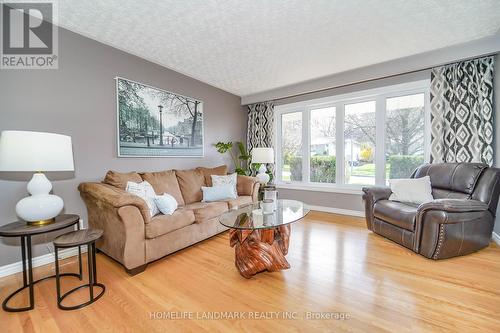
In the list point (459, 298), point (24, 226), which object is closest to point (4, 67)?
point (24, 226)

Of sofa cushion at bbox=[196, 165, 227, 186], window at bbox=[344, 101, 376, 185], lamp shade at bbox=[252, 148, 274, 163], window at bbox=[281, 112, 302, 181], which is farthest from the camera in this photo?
window at bbox=[281, 112, 302, 181]

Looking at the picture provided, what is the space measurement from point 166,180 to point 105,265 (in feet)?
3.90

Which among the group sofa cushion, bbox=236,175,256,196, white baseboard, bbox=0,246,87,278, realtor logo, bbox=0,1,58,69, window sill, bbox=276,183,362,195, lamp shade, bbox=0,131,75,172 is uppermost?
realtor logo, bbox=0,1,58,69

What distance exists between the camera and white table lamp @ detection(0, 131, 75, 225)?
1.48 m

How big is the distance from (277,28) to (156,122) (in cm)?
209

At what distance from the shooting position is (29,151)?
1509 millimetres

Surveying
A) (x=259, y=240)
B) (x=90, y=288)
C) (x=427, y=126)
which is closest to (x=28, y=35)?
(x=90, y=288)

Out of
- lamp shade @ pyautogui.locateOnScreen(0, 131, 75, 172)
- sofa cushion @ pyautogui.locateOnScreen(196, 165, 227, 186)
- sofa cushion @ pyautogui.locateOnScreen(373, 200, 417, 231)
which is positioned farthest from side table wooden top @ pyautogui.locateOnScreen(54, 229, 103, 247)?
sofa cushion @ pyautogui.locateOnScreen(373, 200, 417, 231)

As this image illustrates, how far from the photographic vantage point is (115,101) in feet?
8.82

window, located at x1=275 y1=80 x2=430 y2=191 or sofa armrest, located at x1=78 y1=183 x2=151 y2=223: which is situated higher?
window, located at x1=275 y1=80 x2=430 y2=191

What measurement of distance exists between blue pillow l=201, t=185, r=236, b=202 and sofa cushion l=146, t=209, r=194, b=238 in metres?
0.66

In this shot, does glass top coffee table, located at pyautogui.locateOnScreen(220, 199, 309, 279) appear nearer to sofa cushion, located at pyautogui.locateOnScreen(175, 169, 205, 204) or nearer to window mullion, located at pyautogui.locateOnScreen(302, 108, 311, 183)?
sofa cushion, located at pyautogui.locateOnScreen(175, 169, 205, 204)

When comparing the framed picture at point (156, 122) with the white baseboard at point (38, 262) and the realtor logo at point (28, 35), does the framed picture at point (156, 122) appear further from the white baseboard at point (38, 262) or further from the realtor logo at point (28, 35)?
the white baseboard at point (38, 262)

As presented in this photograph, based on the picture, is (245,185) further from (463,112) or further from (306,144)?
(463,112)
